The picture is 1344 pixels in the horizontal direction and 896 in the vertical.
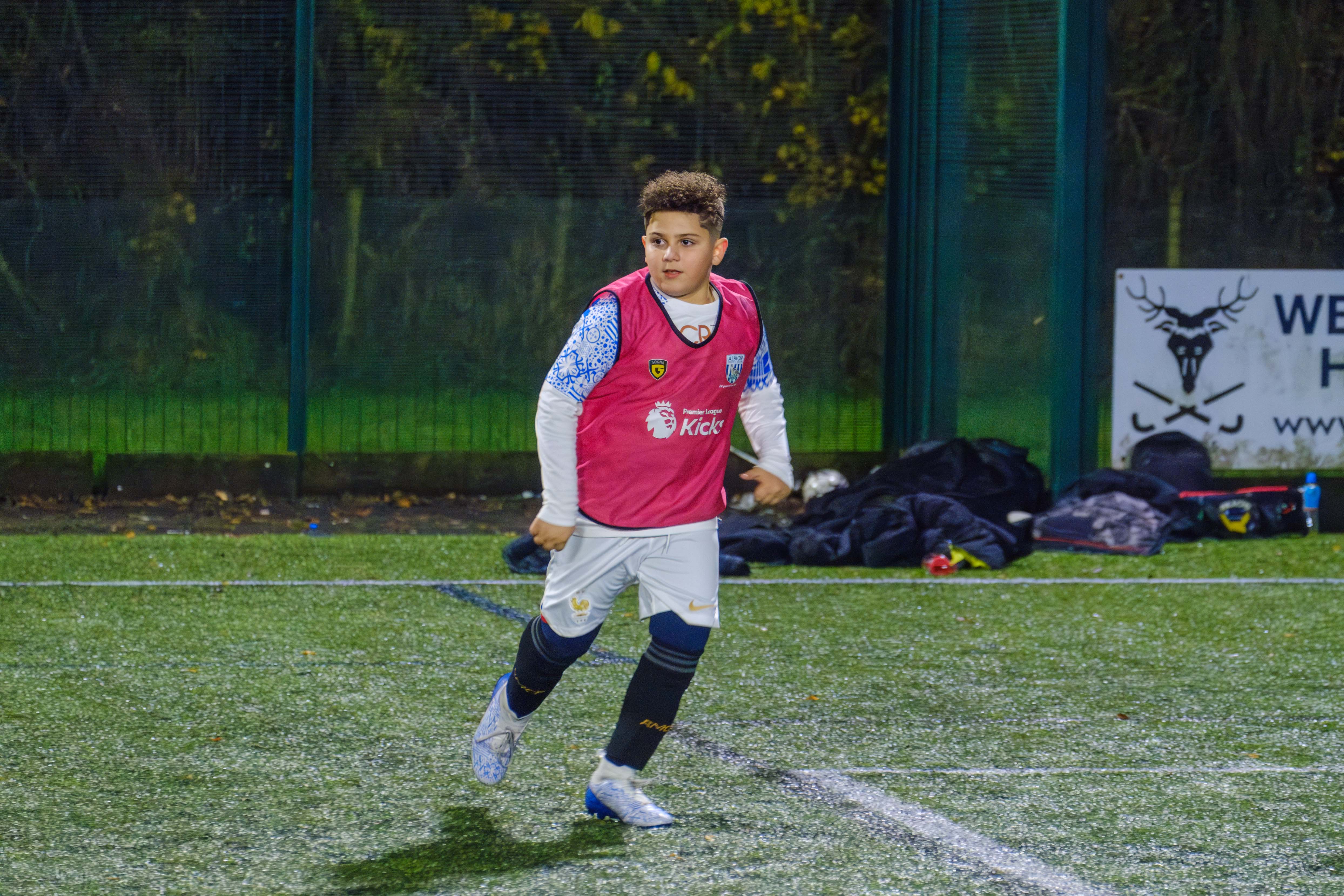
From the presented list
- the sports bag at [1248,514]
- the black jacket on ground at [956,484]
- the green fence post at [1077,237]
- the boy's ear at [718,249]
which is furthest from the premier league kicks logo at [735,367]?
the green fence post at [1077,237]

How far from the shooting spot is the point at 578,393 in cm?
411

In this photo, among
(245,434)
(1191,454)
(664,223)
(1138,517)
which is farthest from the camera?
(245,434)

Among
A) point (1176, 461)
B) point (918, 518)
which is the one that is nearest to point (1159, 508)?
point (1176, 461)

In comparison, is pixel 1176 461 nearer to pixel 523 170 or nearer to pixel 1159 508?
pixel 1159 508

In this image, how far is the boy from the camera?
4137mm

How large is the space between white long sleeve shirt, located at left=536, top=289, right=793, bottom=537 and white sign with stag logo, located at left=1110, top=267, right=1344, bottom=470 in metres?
6.26

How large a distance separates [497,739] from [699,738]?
86 cm

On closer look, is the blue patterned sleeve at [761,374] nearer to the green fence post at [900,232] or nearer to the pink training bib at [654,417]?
the pink training bib at [654,417]

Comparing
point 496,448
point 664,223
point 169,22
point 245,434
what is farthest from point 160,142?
point 664,223

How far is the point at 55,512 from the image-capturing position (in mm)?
A: 10055

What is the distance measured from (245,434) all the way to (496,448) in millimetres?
1521

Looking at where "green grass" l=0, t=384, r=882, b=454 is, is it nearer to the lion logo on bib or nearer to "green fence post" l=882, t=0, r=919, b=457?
"green fence post" l=882, t=0, r=919, b=457

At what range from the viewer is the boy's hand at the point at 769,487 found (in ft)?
14.4

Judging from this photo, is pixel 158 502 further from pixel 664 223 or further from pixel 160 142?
pixel 664 223
